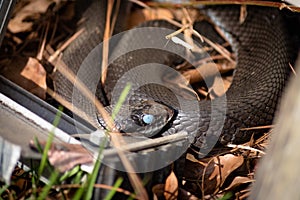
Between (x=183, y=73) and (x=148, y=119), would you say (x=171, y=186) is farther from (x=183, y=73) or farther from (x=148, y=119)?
(x=183, y=73)

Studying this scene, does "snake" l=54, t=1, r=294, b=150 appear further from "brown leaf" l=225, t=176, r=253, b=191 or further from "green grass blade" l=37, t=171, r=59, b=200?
"green grass blade" l=37, t=171, r=59, b=200

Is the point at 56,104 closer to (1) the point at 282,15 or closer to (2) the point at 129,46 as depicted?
(2) the point at 129,46

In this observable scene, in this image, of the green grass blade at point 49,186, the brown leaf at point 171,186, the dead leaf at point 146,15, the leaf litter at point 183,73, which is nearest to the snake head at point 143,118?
the leaf litter at point 183,73

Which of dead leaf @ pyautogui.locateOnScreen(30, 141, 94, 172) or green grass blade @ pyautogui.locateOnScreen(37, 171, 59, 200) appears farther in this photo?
dead leaf @ pyautogui.locateOnScreen(30, 141, 94, 172)

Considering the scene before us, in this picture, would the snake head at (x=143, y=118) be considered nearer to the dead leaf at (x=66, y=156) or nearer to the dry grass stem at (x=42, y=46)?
the dead leaf at (x=66, y=156)

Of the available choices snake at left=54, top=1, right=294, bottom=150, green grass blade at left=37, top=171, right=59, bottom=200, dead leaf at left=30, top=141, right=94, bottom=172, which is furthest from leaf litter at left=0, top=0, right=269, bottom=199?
green grass blade at left=37, top=171, right=59, bottom=200

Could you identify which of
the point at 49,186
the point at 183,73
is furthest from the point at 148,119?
the point at 49,186

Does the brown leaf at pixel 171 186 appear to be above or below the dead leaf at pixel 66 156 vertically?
below
